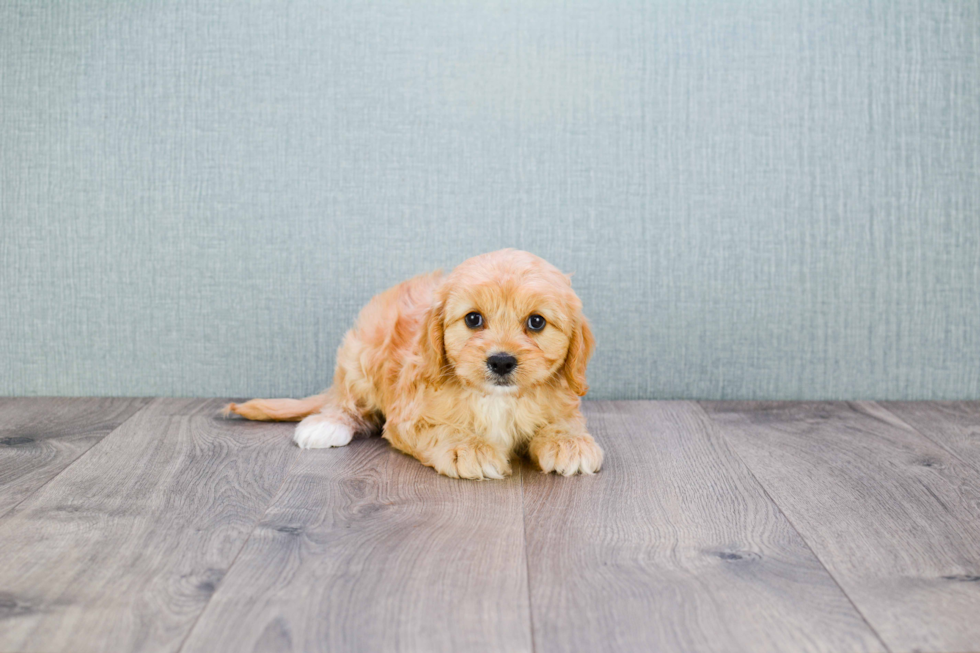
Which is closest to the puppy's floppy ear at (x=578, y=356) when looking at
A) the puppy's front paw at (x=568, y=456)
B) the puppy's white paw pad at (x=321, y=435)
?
the puppy's front paw at (x=568, y=456)

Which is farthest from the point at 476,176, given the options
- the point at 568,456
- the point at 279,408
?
the point at 568,456

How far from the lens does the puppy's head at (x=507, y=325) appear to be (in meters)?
1.66

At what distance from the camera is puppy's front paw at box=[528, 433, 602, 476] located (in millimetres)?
1753

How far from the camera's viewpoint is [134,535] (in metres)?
1.38

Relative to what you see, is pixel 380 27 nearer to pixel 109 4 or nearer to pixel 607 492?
pixel 109 4

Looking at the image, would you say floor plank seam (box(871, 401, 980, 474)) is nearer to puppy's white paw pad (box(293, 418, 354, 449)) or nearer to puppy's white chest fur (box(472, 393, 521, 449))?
puppy's white chest fur (box(472, 393, 521, 449))

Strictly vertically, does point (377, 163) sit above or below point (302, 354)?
above

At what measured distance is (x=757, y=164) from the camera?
240 centimetres

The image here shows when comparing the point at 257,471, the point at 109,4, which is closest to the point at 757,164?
the point at 257,471

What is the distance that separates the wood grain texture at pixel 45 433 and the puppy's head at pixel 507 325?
0.89 m

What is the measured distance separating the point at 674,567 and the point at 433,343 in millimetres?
744

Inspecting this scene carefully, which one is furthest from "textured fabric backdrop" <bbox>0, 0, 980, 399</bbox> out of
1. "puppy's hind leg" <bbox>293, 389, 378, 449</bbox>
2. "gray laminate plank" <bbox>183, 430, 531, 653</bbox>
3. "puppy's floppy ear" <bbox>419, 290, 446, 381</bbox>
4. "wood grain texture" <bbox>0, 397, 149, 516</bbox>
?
"gray laminate plank" <bbox>183, 430, 531, 653</bbox>

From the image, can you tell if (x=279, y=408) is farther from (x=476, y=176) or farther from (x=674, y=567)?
(x=674, y=567)

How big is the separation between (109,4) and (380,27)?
0.81m
